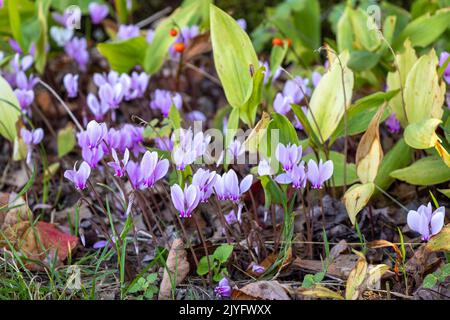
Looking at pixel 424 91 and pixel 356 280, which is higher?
pixel 424 91

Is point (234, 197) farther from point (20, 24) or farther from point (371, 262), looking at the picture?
point (20, 24)

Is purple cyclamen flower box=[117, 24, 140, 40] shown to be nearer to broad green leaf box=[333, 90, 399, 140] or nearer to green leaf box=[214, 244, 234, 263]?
broad green leaf box=[333, 90, 399, 140]

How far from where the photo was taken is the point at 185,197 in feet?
5.66

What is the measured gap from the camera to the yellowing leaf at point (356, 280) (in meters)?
1.64

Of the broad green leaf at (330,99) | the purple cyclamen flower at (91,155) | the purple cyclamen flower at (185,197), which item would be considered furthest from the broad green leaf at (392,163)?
the purple cyclamen flower at (91,155)

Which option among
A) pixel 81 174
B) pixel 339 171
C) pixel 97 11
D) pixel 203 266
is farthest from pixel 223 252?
pixel 97 11

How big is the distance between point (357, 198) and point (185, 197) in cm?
44

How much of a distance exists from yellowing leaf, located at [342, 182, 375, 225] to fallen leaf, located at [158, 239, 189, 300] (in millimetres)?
423

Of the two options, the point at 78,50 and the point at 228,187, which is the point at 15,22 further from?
the point at 228,187

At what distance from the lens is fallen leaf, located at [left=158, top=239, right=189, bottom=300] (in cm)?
A: 182

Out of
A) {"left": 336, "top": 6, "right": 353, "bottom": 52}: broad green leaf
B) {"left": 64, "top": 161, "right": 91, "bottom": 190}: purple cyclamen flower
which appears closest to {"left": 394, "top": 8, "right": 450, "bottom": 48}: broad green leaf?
{"left": 336, "top": 6, "right": 353, "bottom": 52}: broad green leaf

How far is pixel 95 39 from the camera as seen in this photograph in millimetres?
3670

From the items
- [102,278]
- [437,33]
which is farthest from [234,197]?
[437,33]

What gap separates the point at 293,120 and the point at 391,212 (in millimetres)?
420
